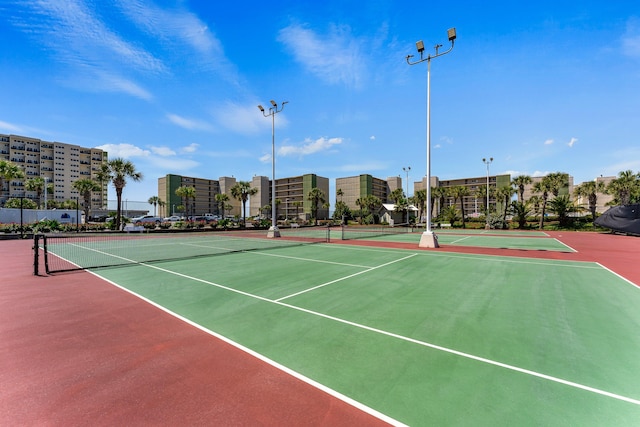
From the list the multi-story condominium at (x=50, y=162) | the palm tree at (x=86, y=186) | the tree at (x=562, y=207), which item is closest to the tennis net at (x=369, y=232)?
the tree at (x=562, y=207)

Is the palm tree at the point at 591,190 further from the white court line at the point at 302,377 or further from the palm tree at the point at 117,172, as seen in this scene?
the palm tree at the point at 117,172

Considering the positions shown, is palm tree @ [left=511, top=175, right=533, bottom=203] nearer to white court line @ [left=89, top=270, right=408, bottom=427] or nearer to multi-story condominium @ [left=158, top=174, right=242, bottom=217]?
white court line @ [left=89, top=270, right=408, bottom=427]

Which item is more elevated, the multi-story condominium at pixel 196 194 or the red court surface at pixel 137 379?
the multi-story condominium at pixel 196 194

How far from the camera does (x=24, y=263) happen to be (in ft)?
44.1

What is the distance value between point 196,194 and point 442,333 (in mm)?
152944

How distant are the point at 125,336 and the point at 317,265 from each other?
8248 mm

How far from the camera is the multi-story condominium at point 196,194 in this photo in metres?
130

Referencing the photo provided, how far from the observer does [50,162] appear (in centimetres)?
10481

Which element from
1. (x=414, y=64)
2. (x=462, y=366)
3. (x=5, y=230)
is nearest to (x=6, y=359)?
(x=462, y=366)

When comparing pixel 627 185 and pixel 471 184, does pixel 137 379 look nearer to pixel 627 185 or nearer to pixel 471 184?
pixel 627 185

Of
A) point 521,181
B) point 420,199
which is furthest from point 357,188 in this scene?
point 521,181

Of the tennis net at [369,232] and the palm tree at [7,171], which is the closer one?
the tennis net at [369,232]

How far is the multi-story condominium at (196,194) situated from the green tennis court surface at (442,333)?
11998 centimetres

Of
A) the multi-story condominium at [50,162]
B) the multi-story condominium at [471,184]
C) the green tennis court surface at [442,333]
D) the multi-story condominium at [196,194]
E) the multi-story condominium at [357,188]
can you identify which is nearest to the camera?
the green tennis court surface at [442,333]
